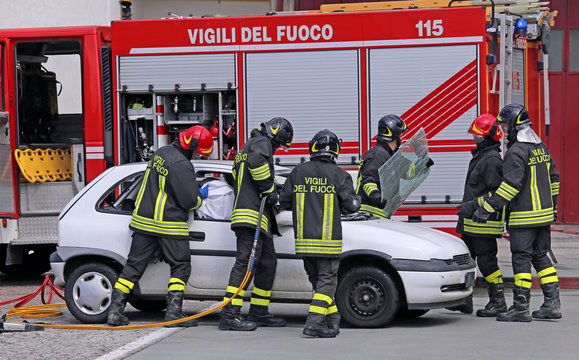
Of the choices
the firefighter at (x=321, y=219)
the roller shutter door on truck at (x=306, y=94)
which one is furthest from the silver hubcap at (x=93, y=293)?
the roller shutter door on truck at (x=306, y=94)

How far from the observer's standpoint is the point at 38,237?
11.6 metres

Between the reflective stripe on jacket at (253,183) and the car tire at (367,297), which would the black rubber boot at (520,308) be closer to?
the car tire at (367,297)

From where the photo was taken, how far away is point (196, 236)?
860 cm

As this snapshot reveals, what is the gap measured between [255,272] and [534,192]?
2.58 meters

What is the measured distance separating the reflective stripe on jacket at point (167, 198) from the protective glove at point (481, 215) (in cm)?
247

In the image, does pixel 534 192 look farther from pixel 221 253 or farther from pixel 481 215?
pixel 221 253

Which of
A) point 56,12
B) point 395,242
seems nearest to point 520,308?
point 395,242

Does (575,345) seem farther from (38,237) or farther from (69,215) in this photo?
(38,237)

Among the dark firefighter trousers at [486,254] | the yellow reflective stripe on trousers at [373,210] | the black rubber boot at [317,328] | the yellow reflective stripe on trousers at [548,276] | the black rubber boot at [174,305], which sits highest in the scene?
the yellow reflective stripe on trousers at [373,210]

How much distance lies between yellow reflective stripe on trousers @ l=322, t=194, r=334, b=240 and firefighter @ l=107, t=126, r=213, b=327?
114 cm

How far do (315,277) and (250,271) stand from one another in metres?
0.54

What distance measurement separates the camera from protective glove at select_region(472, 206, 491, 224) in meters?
8.80

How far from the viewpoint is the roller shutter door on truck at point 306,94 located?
36.6 ft

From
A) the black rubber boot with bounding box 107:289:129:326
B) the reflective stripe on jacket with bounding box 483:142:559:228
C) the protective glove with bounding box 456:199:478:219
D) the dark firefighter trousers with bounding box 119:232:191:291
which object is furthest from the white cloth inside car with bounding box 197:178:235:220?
the reflective stripe on jacket with bounding box 483:142:559:228
